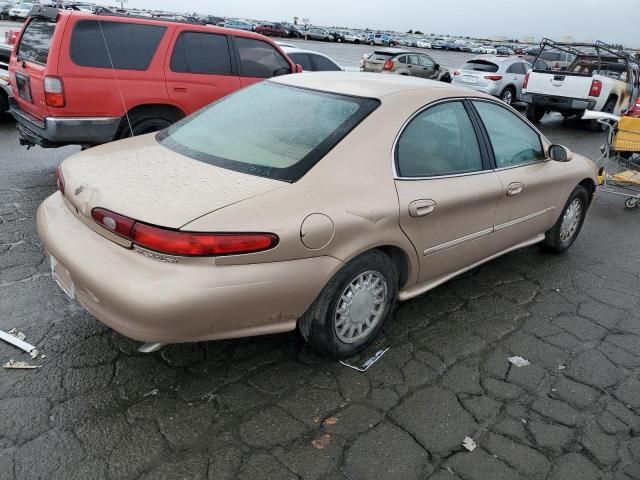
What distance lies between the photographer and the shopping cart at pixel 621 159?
609cm

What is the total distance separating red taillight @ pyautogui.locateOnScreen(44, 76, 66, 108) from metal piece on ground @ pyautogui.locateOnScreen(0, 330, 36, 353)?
2.95 metres

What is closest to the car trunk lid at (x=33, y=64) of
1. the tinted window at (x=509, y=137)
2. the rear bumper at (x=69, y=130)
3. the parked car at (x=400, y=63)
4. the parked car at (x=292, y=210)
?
the rear bumper at (x=69, y=130)

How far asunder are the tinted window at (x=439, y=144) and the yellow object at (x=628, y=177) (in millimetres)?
3821

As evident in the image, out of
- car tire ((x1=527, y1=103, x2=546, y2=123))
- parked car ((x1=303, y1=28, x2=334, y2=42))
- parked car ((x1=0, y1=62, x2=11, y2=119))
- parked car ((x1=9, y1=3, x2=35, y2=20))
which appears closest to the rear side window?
parked car ((x1=0, y1=62, x2=11, y2=119))

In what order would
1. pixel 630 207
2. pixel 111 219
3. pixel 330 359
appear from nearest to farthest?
pixel 111 219
pixel 330 359
pixel 630 207

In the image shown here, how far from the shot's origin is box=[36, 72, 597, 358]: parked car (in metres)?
2.42

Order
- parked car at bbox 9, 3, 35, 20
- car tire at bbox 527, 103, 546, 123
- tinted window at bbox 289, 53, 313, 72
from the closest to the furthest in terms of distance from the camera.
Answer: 1. tinted window at bbox 289, 53, 313, 72
2. car tire at bbox 527, 103, 546, 123
3. parked car at bbox 9, 3, 35, 20

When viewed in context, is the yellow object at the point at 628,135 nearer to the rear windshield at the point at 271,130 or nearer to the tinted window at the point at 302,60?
the rear windshield at the point at 271,130

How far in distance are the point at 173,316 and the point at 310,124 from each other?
4.57 feet

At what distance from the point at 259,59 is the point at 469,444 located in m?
5.67

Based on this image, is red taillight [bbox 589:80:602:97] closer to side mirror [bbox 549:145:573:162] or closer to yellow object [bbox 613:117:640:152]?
yellow object [bbox 613:117:640:152]

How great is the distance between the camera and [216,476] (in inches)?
90.1

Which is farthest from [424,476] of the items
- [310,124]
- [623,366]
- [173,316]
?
[310,124]

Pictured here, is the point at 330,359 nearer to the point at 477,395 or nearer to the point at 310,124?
the point at 477,395
